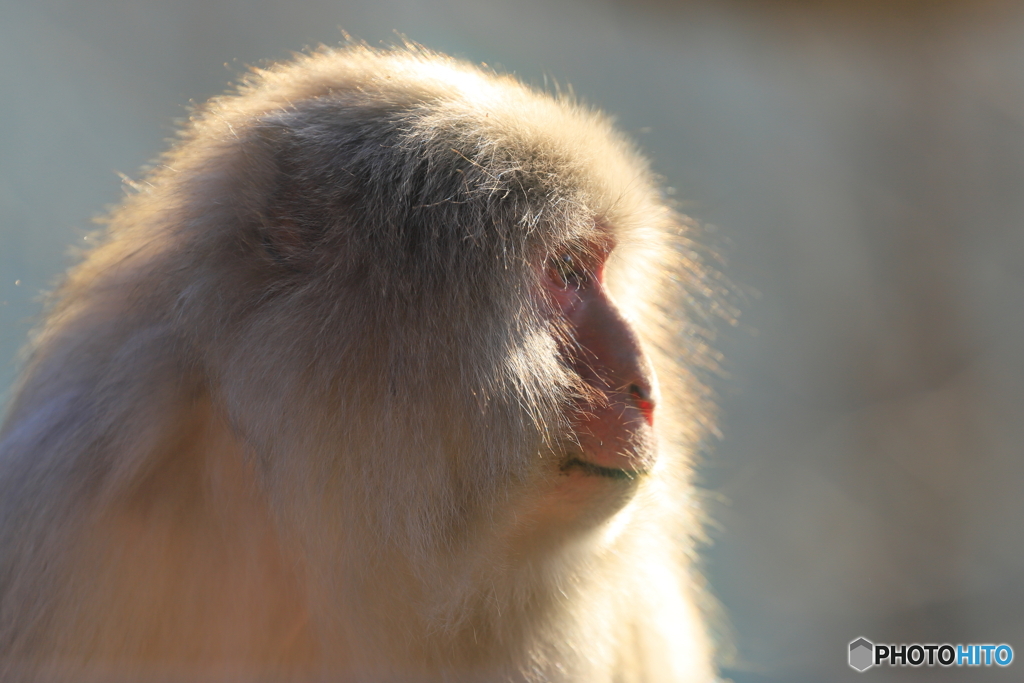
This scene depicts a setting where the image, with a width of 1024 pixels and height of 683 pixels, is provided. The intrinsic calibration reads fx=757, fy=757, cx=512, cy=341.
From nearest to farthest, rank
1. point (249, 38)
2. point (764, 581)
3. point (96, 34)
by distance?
point (96, 34) < point (249, 38) < point (764, 581)

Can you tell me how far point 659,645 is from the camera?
180cm

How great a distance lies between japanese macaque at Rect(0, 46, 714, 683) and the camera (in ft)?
3.51

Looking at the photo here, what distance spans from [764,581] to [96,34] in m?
3.30

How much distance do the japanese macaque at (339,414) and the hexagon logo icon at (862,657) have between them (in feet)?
1.67

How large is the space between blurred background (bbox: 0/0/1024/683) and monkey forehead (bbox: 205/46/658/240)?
0.33m

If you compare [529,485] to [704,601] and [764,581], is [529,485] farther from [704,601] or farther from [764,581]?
[764,581]

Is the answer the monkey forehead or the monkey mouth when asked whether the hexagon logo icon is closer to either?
the monkey mouth

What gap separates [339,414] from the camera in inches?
42.0

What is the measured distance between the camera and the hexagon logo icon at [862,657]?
1371 mm

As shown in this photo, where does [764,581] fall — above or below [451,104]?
below

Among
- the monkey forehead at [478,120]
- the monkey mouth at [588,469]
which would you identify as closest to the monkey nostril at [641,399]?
the monkey mouth at [588,469]

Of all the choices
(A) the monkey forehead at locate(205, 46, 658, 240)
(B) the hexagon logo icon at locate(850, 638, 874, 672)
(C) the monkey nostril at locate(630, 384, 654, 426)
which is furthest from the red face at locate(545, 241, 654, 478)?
(B) the hexagon logo icon at locate(850, 638, 874, 672)

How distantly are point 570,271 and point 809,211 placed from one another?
8.47 ft

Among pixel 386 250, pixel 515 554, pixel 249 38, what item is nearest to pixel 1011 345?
pixel 515 554
